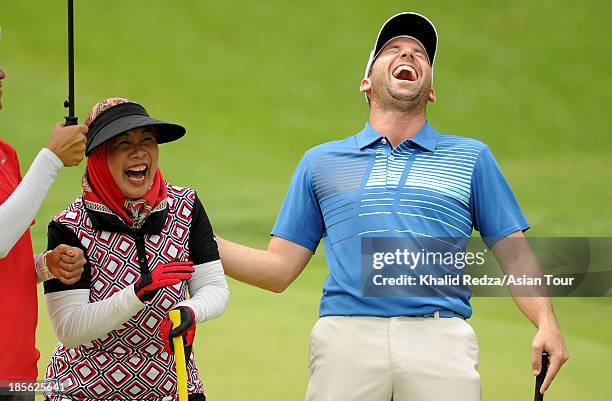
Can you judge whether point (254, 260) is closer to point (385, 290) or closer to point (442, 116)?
point (385, 290)

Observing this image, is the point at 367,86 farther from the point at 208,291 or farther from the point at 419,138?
the point at 208,291

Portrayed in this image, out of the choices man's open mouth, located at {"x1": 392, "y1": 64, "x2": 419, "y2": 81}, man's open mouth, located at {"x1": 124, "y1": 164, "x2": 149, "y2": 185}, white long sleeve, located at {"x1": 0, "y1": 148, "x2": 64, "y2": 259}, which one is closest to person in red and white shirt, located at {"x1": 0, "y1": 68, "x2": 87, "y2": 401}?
white long sleeve, located at {"x1": 0, "y1": 148, "x2": 64, "y2": 259}

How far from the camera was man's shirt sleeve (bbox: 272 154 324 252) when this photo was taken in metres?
3.20

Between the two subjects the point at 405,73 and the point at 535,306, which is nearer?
the point at 535,306

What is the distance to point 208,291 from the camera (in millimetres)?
2729

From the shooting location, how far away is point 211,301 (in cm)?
271

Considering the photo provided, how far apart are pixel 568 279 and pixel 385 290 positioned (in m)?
4.67

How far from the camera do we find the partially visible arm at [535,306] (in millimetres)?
2973

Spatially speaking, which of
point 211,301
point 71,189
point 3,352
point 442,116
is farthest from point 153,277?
point 442,116

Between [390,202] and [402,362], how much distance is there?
1.42ft

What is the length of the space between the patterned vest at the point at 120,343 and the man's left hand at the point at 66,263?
0.06m

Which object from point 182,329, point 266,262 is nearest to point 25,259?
point 182,329

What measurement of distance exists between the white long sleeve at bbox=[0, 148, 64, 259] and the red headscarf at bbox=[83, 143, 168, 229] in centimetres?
16

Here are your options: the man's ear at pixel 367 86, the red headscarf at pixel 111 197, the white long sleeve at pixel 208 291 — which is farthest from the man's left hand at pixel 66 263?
the man's ear at pixel 367 86
